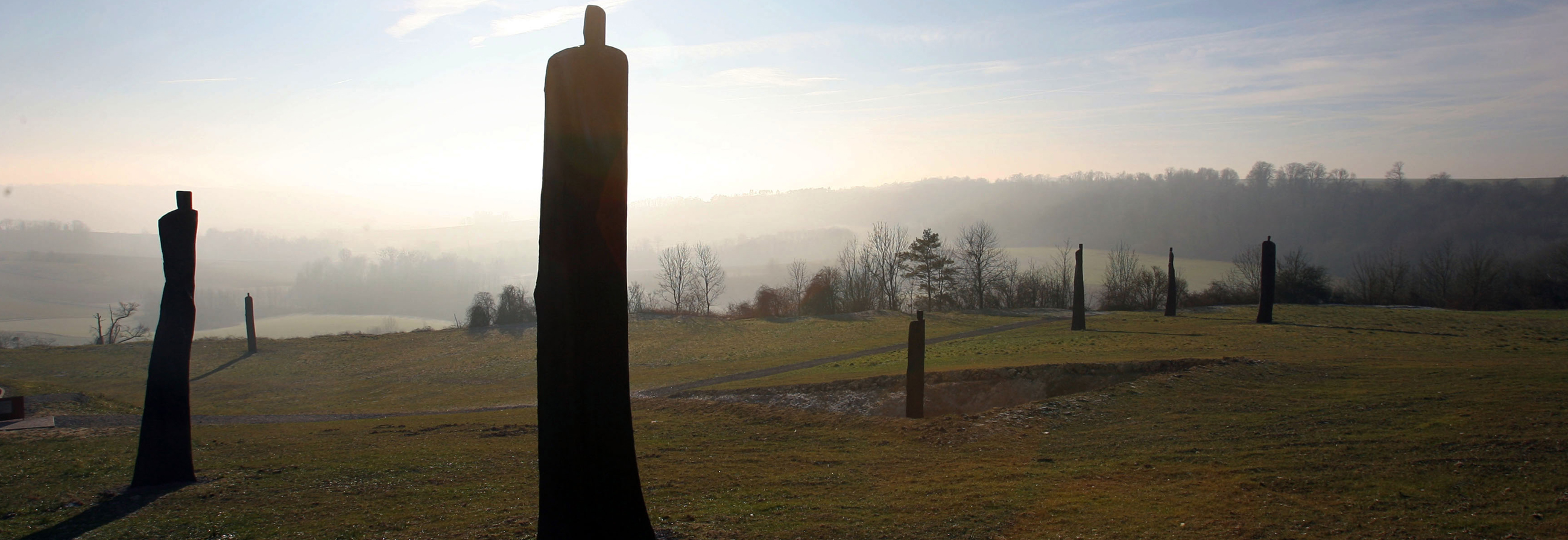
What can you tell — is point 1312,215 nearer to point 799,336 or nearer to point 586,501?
point 799,336

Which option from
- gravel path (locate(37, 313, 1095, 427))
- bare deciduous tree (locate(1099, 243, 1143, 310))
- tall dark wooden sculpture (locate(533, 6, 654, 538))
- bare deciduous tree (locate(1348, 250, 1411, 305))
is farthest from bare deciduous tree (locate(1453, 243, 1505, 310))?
tall dark wooden sculpture (locate(533, 6, 654, 538))

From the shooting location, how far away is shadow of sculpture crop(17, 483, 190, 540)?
785 cm

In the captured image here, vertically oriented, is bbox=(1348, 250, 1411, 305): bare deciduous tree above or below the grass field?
above

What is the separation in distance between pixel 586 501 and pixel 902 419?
9.75 meters

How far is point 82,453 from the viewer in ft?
41.1

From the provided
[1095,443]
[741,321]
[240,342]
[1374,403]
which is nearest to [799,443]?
[1095,443]

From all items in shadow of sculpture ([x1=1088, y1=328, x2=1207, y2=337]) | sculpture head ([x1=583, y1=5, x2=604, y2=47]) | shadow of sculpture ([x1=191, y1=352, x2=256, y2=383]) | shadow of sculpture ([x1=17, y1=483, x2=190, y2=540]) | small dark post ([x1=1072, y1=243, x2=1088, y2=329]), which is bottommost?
shadow of sculpture ([x1=191, y1=352, x2=256, y2=383])

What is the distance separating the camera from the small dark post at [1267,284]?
31.0 m

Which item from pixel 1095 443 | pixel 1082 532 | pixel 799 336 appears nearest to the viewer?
pixel 1082 532

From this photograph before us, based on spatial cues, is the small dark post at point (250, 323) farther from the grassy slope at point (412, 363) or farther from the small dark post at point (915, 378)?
the small dark post at point (915, 378)

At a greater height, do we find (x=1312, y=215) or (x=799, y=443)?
(x=1312, y=215)

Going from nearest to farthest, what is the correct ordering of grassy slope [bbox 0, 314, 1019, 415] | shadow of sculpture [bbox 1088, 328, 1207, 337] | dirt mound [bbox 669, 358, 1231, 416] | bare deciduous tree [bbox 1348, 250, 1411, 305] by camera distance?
1. dirt mound [bbox 669, 358, 1231, 416]
2. grassy slope [bbox 0, 314, 1019, 415]
3. shadow of sculpture [bbox 1088, 328, 1207, 337]
4. bare deciduous tree [bbox 1348, 250, 1411, 305]

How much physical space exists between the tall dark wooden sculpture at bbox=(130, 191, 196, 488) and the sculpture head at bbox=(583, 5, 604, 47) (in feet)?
27.3

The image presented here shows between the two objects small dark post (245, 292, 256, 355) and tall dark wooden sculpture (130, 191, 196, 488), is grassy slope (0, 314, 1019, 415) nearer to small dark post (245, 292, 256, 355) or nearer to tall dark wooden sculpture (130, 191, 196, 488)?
small dark post (245, 292, 256, 355)
